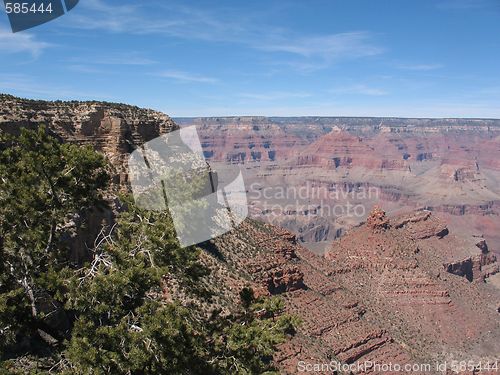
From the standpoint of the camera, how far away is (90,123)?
31.0 meters

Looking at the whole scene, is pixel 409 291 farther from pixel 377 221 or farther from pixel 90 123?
pixel 90 123

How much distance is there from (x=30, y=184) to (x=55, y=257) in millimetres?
2390

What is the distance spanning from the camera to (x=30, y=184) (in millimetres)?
14430

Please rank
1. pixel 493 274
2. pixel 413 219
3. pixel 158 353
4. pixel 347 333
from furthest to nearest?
1. pixel 493 274
2. pixel 413 219
3. pixel 347 333
4. pixel 158 353

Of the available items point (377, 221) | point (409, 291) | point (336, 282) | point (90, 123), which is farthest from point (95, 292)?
point (377, 221)

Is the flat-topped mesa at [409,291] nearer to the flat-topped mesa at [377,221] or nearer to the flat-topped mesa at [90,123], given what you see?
the flat-topped mesa at [377,221]

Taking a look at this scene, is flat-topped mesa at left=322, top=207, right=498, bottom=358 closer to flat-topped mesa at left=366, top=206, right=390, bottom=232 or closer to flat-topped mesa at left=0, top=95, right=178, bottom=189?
flat-topped mesa at left=366, top=206, right=390, bottom=232

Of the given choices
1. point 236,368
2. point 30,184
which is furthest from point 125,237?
point 236,368

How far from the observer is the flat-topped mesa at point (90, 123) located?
89.0 ft

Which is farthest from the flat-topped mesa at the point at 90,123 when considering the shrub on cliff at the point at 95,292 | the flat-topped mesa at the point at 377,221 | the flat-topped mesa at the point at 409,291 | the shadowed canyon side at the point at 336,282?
the flat-topped mesa at the point at 377,221

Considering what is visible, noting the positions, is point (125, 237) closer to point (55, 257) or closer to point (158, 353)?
point (55, 257)

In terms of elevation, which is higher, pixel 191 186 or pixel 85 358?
pixel 191 186

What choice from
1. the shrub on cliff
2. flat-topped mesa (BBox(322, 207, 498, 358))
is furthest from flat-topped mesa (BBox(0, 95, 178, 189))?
flat-topped mesa (BBox(322, 207, 498, 358))

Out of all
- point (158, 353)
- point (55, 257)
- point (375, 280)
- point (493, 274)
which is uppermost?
point (55, 257)
